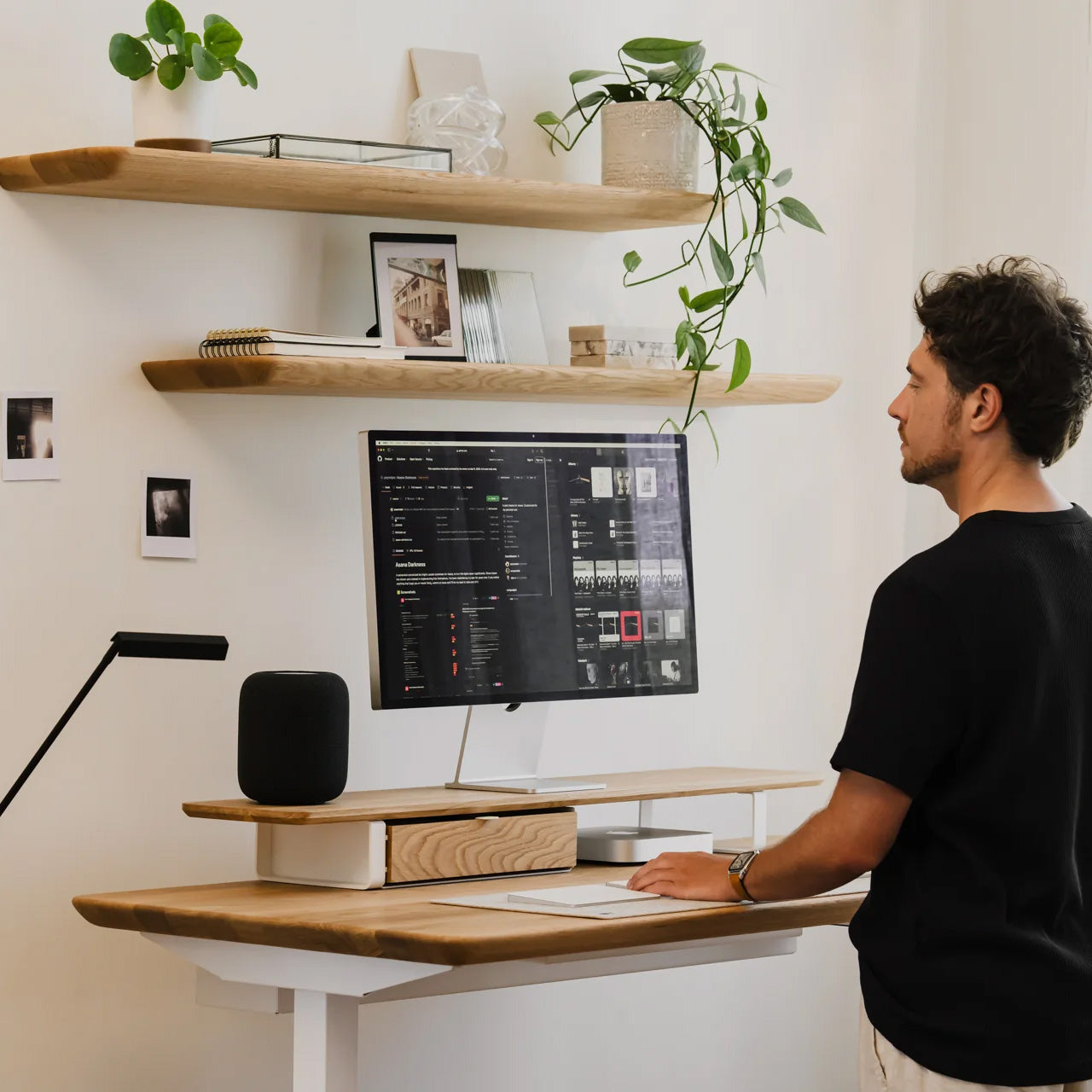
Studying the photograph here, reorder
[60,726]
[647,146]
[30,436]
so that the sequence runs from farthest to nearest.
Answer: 1. [647,146]
2. [30,436]
3. [60,726]

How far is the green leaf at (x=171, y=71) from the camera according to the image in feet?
7.52

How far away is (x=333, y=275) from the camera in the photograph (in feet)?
8.81

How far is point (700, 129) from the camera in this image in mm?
2814

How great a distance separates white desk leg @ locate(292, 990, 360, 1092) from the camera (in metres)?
2.00

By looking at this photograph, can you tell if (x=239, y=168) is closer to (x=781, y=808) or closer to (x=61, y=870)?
(x=61, y=870)

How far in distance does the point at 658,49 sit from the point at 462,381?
2.11 ft

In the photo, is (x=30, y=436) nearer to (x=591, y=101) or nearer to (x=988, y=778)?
(x=591, y=101)

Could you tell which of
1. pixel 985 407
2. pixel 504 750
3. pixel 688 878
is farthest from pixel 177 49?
pixel 688 878

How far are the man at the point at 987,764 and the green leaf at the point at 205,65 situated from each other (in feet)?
3.41

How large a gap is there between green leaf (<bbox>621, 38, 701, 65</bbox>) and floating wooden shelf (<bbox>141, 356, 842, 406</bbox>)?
49 centimetres

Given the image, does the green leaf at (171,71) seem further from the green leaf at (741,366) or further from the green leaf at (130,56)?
the green leaf at (741,366)

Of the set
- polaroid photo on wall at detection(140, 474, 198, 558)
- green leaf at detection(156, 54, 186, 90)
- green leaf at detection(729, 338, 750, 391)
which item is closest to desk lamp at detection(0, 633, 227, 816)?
polaroid photo on wall at detection(140, 474, 198, 558)

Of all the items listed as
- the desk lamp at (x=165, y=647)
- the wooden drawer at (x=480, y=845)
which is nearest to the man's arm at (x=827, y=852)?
the wooden drawer at (x=480, y=845)

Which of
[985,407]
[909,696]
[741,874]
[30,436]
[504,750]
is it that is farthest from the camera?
[504,750]
